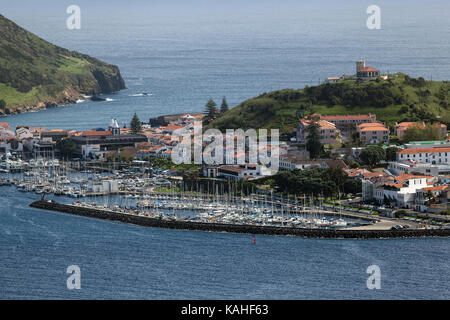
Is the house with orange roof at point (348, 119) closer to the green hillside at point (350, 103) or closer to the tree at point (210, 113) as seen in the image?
the green hillside at point (350, 103)

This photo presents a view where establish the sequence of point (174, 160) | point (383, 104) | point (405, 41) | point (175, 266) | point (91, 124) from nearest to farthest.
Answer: point (175, 266) → point (174, 160) → point (383, 104) → point (91, 124) → point (405, 41)

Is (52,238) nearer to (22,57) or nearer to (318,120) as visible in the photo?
(318,120)

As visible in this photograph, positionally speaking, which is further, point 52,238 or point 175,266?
point 52,238

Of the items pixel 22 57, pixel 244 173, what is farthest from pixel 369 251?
pixel 22 57

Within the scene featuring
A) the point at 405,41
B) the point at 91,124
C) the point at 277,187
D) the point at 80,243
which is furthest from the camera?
the point at 405,41

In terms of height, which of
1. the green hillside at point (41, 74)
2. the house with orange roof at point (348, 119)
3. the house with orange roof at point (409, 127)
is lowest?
the house with orange roof at point (409, 127)
